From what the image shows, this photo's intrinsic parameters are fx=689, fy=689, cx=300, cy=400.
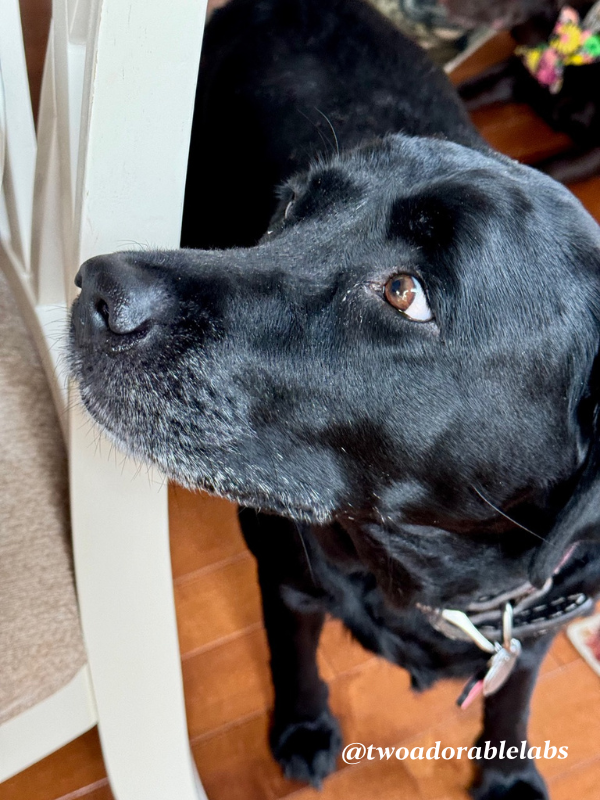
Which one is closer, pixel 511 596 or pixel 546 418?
pixel 546 418

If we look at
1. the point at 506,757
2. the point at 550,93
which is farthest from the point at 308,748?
the point at 550,93

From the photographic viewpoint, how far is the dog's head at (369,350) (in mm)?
767

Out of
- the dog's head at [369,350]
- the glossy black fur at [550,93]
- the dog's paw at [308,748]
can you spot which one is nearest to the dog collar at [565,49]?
the glossy black fur at [550,93]

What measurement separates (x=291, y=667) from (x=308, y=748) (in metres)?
A: 0.18

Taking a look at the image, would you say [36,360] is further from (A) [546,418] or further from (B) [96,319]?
(A) [546,418]

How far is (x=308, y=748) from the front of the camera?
1359 mm

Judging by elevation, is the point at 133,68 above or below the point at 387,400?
above

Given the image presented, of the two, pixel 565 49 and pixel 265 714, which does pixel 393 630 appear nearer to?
pixel 265 714

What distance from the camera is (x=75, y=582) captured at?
0.82m

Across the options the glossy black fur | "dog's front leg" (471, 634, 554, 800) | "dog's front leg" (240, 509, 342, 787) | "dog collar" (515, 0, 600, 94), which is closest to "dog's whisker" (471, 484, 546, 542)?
"dog's front leg" (240, 509, 342, 787)

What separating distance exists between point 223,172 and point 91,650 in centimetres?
115

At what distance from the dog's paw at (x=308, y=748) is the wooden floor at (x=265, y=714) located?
30 mm

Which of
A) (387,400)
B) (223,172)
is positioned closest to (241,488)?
(387,400)

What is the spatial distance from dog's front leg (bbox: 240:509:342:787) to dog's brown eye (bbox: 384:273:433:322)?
51 cm
